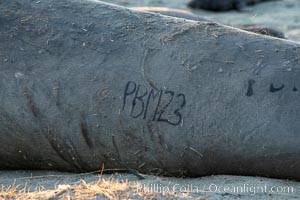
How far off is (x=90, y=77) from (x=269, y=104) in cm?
77

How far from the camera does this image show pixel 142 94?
11.6 feet

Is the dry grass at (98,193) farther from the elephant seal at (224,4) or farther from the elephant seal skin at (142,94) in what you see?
the elephant seal at (224,4)

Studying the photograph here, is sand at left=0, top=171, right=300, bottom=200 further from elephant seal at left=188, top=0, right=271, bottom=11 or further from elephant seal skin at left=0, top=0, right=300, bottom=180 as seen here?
elephant seal at left=188, top=0, right=271, bottom=11

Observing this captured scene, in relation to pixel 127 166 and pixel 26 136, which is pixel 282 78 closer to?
pixel 127 166

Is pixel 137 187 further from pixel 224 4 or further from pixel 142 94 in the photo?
pixel 224 4

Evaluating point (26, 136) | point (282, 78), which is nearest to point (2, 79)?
point (26, 136)

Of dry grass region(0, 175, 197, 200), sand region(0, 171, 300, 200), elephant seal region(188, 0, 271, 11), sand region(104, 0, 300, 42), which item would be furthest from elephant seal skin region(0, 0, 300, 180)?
elephant seal region(188, 0, 271, 11)

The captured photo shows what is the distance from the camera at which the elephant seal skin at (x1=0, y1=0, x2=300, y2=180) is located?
3.42 metres

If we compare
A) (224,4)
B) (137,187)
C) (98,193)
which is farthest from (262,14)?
(98,193)

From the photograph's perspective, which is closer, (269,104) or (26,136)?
(269,104)

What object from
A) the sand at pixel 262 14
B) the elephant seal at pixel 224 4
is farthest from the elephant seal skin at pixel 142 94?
the elephant seal at pixel 224 4

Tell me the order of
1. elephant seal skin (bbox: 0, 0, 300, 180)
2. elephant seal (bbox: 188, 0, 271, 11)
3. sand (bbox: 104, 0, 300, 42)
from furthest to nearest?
elephant seal (bbox: 188, 0, 271, 11)
sand (bbox: 104, 0, 300, 42)
elephant seal skin (bbox: 0, 0, 300, 180)

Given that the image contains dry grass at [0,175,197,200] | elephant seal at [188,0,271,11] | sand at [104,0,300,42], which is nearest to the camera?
dry grass at [0,175,197,200]

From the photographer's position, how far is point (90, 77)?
11.9 ft
